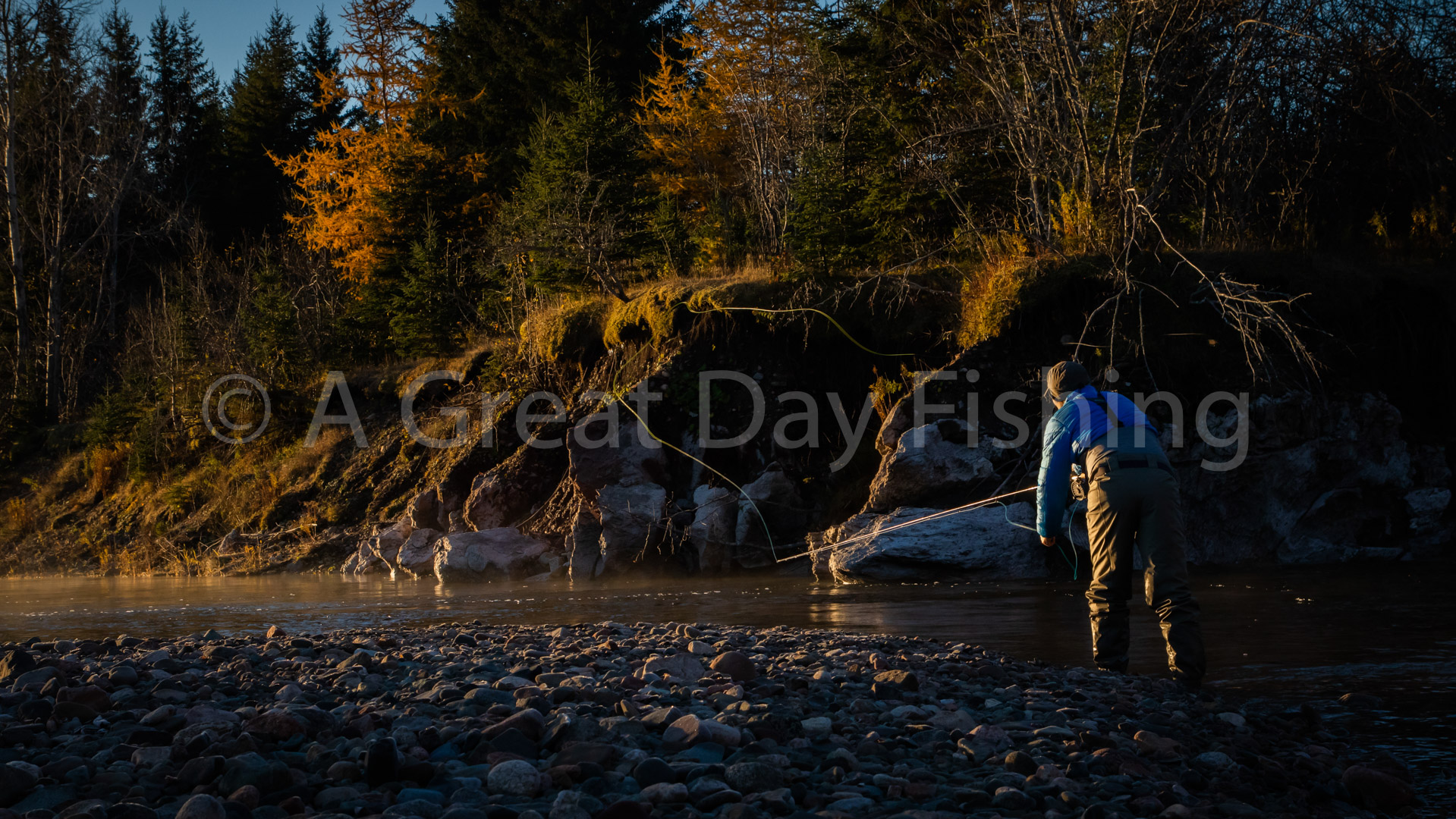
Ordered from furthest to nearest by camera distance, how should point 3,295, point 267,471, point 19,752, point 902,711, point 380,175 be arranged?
point 3,295 < point 380,175 < point 267,471 < point 902,711 < point 19,752

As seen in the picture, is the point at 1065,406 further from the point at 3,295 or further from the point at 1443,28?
the point at 3,295

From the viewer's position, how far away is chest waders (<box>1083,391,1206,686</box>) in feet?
18.4

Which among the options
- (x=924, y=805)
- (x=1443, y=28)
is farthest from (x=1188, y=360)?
(x=924, y=805)

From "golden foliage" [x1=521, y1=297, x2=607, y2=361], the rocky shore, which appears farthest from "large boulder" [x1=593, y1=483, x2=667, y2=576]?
the rocky shore

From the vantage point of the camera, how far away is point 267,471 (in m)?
18.8

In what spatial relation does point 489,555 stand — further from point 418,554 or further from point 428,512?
point 428,512

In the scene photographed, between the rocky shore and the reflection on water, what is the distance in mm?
466

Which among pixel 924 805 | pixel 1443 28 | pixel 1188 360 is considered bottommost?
pixel 924 805

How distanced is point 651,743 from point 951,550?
24.2 feet

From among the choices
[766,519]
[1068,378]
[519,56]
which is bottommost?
[766,519]

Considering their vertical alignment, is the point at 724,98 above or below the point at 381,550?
above

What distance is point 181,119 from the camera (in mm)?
33500

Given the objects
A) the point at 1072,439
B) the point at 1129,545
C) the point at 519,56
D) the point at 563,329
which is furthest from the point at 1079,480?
the point at 519,56

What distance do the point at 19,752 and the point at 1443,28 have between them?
16.0 metres
